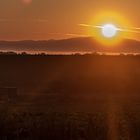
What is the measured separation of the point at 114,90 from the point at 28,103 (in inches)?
444

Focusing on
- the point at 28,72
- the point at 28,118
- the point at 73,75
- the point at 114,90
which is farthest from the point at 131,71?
the point at 28,118

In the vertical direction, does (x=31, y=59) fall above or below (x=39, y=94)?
above

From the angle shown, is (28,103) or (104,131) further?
(28,103)

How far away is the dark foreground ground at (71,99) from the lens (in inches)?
649

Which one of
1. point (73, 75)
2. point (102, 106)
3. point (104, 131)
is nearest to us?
point (104, 131)

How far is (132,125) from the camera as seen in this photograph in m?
17.3

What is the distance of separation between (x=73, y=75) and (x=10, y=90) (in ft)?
55.2

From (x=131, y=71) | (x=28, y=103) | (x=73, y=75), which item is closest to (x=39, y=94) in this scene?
(x=28, y=103)

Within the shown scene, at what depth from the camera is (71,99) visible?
109 ft

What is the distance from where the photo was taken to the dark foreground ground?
16.5m

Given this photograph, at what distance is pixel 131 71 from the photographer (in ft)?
176

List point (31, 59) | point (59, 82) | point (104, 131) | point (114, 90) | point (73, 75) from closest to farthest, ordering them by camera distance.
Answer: point (104, 131) → point (114, 90) → point (59, 82) → point (73, 75) → point (31, 59)

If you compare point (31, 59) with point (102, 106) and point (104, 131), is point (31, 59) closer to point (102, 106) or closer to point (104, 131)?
point (102, 106)

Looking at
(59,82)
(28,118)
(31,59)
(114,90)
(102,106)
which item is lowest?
(28,118)
